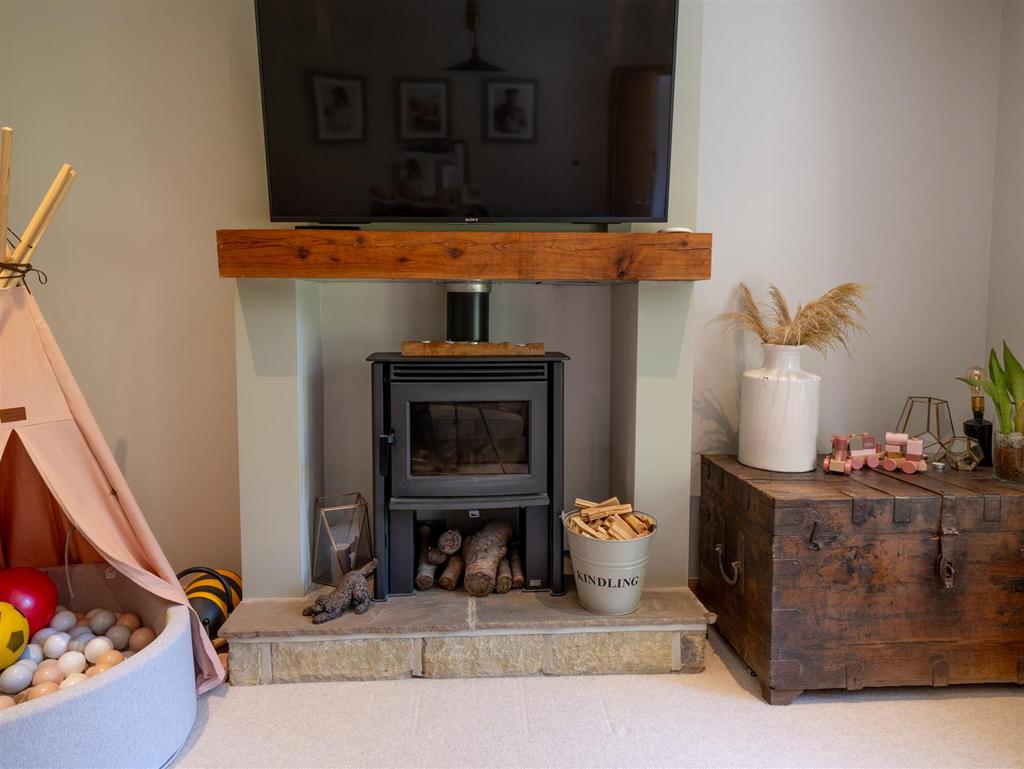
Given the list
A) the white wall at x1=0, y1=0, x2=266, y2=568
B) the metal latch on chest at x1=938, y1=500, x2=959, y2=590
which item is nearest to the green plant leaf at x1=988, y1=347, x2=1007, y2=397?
the metal latch on chest at x1=938, y1=500, x2=959, y2=590

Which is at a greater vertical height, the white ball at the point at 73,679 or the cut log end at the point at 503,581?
the cut log end at the point at 503,581

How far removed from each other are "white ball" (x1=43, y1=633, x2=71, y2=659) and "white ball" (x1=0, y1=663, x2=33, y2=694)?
107 millimetres

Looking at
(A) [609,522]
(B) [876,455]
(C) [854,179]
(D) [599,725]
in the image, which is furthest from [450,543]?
(C) [854,179]

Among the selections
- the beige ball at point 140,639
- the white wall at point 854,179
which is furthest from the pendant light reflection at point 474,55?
the beige ball at point 140,639

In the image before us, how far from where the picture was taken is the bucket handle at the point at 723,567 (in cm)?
220

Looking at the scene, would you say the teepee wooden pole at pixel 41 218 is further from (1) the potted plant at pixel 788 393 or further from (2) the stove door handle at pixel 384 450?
(1) the potted plant at pixel 788 393

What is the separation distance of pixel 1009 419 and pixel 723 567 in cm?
101

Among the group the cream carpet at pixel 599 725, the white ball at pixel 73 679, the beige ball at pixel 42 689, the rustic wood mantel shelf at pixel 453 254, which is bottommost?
the cream carpet at pixel 599 725

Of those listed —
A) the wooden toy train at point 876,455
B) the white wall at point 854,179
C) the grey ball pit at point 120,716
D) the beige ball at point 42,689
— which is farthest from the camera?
the white wall at point 854,179

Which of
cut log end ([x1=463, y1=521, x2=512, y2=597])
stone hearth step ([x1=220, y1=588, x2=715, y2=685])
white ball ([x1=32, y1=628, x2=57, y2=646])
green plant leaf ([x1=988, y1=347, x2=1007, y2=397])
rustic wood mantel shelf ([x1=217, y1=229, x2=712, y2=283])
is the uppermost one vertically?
rustic wood mantel shelf ([x1=217, y1=229, x2=712, y2=283])

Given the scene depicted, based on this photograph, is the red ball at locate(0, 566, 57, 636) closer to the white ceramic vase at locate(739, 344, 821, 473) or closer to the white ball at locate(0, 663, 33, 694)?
the white ball at locate(0, 663, 33, 694)

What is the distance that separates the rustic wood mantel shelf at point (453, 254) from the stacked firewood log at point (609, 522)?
2.45ft

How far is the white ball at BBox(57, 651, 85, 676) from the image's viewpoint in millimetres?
1826

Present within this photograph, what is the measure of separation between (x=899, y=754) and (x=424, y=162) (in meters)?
2.12
